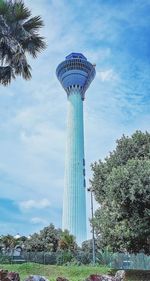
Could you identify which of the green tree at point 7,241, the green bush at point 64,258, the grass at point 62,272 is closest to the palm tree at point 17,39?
the grass at point 62,272

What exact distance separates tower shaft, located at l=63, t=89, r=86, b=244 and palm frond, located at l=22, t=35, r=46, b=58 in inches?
3242

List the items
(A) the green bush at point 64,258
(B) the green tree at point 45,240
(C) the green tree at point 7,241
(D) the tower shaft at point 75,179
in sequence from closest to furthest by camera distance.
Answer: (A) the green bush at point 64,258, (C) the green tree at point 7,241, (B) the green tree at point 45,240, (D) the tower shaft at point 75,179

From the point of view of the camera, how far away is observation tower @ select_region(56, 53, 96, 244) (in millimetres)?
99188

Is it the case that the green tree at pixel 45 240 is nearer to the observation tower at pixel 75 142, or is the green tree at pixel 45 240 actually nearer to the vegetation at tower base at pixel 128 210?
the observation tower at pixel 75 142

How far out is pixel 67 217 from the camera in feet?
326

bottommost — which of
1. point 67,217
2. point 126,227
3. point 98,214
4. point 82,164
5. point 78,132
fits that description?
point 126,227

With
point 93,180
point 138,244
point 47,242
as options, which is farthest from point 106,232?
point 47,242

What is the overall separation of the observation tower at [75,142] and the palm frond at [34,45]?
270 feet

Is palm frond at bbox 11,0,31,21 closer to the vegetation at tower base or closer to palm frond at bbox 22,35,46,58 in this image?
palm frond at bbox 22,35,46,58

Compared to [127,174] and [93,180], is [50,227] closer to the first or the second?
[93,180]

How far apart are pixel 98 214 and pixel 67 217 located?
69.1m

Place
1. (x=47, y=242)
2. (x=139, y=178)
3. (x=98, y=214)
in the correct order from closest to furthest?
(x=139, y=178) → (x=98, y=214) → (x=47, y=242)

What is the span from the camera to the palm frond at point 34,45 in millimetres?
18722

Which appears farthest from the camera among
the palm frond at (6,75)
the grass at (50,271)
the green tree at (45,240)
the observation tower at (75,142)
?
the observation tower at (75,142)
